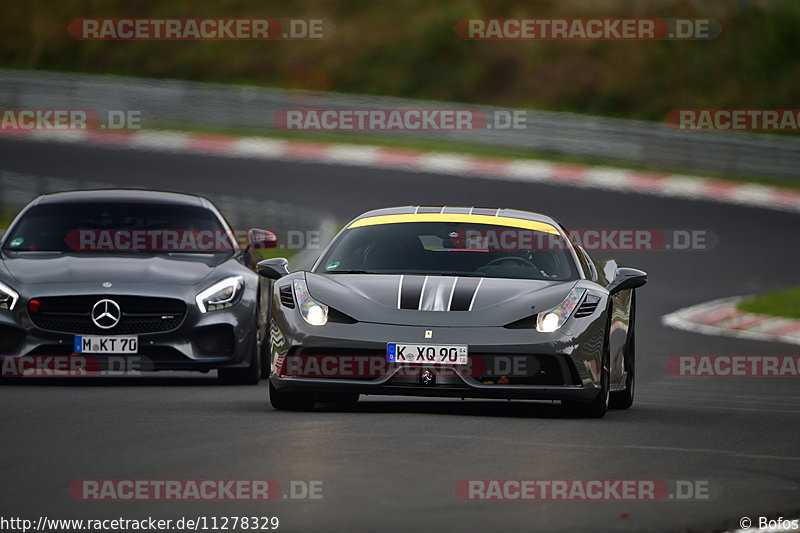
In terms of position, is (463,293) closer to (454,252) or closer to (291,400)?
(454,252)

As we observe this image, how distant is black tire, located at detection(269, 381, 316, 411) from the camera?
10.0m

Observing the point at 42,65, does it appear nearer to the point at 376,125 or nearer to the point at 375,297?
the point at 376,125

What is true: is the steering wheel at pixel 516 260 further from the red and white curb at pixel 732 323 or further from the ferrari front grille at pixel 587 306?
the red and white curb at pixel 732 323

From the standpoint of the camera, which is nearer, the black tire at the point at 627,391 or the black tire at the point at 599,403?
the black tire at the point at 599,403

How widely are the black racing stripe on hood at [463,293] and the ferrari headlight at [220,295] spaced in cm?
268

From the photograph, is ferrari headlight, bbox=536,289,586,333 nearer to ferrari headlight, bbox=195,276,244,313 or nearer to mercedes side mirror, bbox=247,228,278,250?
ferrari headlight, bbox=195,276,244,313

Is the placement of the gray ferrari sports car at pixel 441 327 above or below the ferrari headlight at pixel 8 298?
below

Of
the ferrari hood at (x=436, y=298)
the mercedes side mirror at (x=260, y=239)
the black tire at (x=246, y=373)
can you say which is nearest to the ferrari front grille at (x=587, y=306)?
the ferrari hood at (x=436, y=298)

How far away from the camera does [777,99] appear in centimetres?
4147

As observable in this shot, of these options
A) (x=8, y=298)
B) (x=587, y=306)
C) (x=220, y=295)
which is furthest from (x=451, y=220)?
(x=8, y=298)

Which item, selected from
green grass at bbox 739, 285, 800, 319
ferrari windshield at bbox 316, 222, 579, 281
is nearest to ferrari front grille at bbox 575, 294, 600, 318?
ferrari windshield at bbox 316, 222, 579, 281

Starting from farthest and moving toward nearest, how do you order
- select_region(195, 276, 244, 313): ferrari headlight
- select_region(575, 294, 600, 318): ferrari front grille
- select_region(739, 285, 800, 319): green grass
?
select_region(739, 285, 800, 319): green grass, select_region(195, 276, 244, 313): ferrari headlight, select_region(575, 294, 600, 318): ferrari front grille

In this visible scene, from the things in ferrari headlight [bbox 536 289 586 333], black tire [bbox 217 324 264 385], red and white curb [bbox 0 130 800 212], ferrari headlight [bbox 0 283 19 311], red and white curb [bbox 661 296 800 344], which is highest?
red and white curb [bbox 0 130 800 212]

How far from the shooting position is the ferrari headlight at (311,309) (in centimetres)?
983
